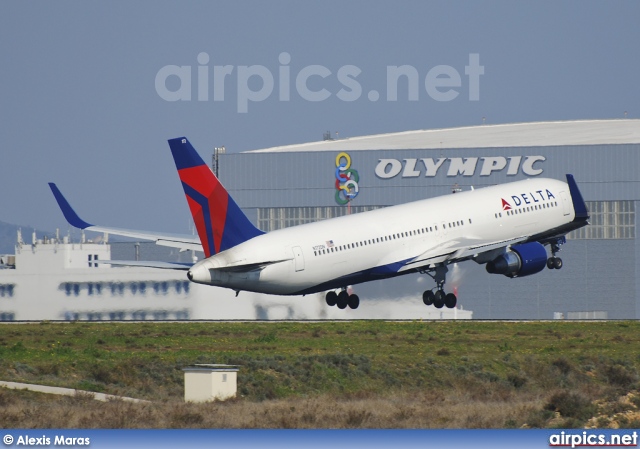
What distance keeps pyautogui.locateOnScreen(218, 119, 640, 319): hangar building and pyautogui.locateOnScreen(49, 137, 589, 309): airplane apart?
46.8 meters

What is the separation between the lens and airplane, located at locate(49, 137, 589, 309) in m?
54.7

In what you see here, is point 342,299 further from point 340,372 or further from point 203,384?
point 203,384

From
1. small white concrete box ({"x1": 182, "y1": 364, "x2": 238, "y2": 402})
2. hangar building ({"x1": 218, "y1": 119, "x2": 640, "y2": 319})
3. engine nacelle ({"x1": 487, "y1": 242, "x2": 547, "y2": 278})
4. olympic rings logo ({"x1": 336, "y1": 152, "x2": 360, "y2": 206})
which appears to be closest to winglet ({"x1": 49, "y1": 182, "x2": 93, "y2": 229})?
small white concrete box ({"x1": 182, "y1": 364, "x2": 238, "y2": 402})

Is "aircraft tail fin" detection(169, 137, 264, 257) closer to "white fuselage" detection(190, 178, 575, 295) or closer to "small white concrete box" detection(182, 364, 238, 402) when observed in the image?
"white fuselage" detection(190, 178, 575, 295)

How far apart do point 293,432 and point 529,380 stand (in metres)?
35.4

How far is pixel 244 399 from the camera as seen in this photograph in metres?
50.9

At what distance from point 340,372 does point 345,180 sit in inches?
2509

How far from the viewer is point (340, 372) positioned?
60688mm

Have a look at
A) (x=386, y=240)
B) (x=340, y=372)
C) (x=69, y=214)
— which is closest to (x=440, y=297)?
(x=386, y=240)

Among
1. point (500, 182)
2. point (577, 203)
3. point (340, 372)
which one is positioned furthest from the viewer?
point (500, 182)

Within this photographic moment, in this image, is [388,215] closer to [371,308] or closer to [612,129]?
[371,308]

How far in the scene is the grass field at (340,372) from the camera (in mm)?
43625

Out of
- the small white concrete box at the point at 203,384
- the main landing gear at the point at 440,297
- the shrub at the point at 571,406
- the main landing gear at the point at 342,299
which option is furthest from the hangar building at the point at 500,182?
the shrub at the point at 571,406

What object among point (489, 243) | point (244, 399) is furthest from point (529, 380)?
point (244, 399)
